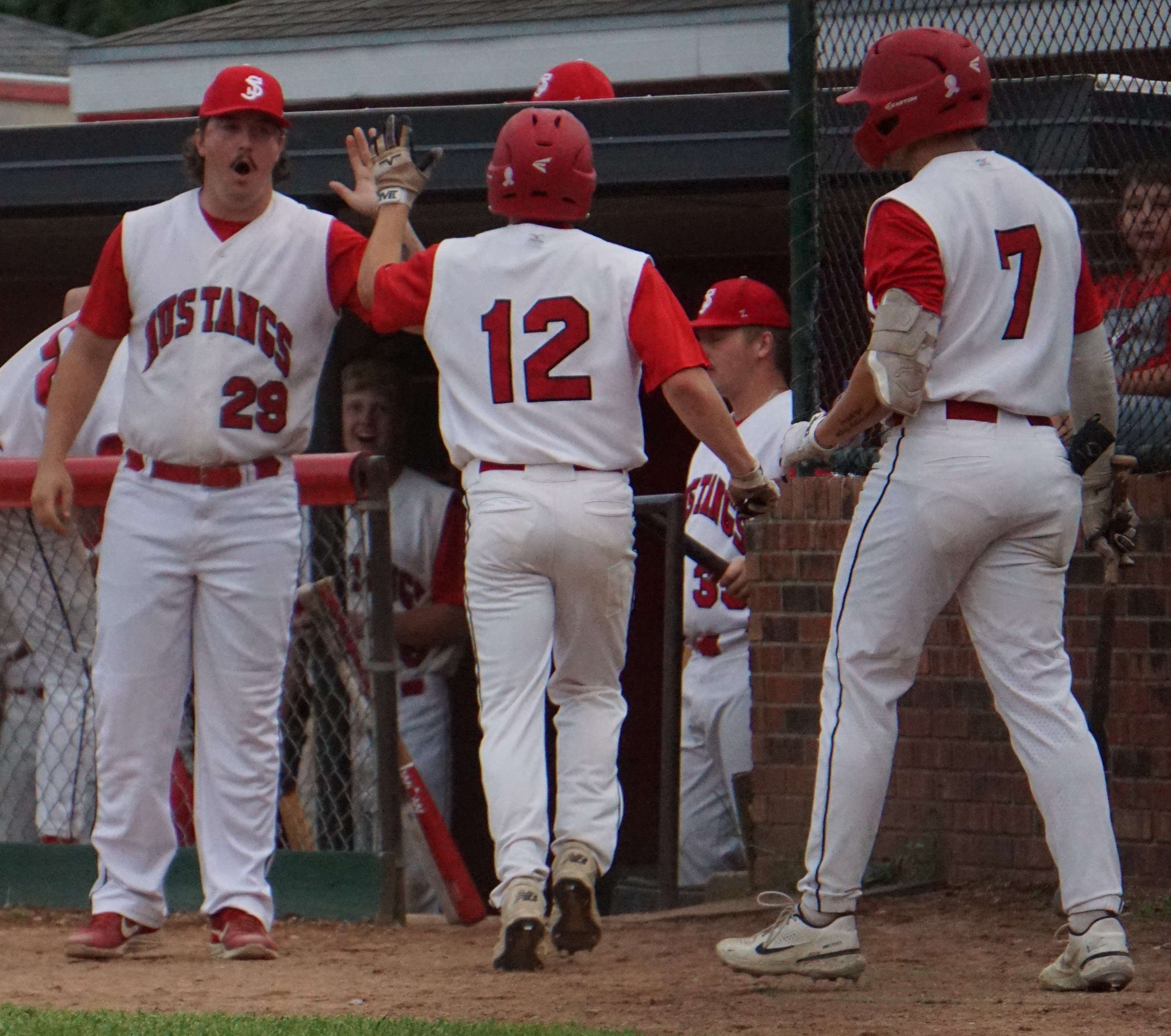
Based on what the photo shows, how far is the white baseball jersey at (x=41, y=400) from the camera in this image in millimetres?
6309

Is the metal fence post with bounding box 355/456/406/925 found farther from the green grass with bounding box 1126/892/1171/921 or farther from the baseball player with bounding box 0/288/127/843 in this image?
the green grass with bounding box 1126/892/1171/921

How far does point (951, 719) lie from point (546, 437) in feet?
5.80

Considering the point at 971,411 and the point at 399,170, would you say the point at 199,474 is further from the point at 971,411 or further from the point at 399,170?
the point at 971,411

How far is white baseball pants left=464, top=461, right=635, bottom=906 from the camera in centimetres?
471

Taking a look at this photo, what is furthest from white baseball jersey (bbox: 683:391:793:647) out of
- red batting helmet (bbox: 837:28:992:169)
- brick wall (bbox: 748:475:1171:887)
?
red batting helmet (bbox: 837:28:992:169)

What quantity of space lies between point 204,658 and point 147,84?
15.5ft

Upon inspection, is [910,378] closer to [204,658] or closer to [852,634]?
[852,634]

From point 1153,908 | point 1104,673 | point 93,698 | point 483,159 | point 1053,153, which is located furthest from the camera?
point 483,159

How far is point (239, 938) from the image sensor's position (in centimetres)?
494

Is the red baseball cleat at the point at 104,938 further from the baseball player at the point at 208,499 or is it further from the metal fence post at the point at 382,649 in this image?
the metal fence post at the point at 382,649

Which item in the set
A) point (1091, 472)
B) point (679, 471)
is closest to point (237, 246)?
point (1091, 472)

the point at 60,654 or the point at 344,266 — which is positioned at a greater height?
the point at 344,266

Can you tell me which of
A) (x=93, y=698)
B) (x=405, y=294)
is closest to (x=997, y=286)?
(x=405, y=294)

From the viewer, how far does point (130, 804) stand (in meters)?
5.02
